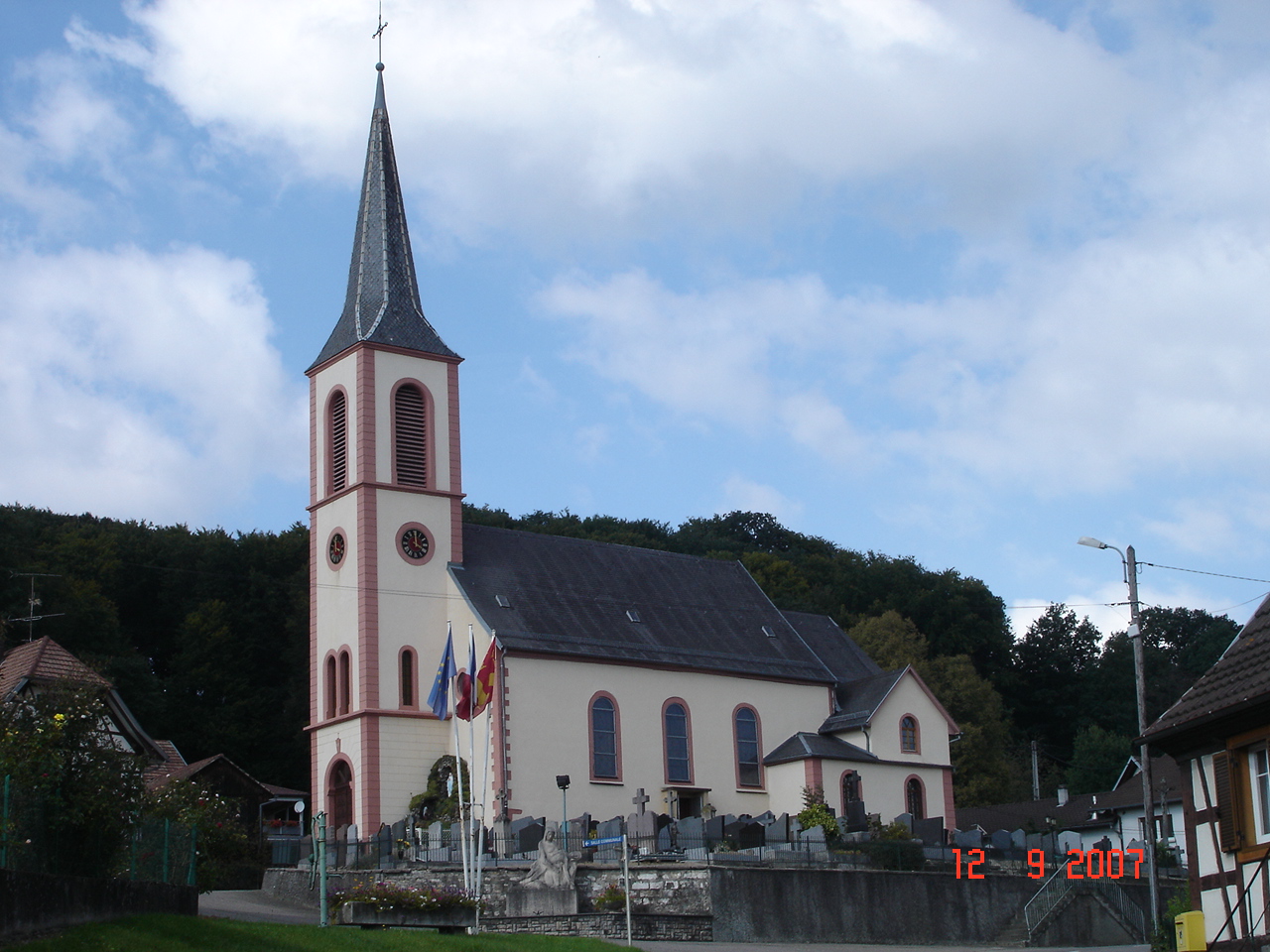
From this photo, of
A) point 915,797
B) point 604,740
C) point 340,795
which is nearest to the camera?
point 340,795

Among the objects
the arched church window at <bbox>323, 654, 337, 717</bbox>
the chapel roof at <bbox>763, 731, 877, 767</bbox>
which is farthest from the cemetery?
the chapel roof at <bbox>763, 731, 877, 767</bbox>

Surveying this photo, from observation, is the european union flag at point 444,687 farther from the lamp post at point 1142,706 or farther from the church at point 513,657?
the lamp post at point 1142,706

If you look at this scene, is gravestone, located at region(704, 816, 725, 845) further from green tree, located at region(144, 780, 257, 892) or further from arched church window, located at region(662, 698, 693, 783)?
green tree, located at region(144, 780, 257, 892)

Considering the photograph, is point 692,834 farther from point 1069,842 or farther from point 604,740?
point 1069,842

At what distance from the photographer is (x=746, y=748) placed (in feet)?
152

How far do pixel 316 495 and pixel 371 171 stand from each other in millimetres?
10833

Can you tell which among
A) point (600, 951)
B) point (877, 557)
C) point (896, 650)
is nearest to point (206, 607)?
point (896, 650)

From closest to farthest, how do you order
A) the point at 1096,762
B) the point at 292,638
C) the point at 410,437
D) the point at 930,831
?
1. the point at 930,831
2. the point at 410,437
3. the point at 292,638
4. the point at 1096,762

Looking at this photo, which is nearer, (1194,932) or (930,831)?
(1194,932)

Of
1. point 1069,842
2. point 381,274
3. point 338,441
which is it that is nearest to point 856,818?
point 1069,842

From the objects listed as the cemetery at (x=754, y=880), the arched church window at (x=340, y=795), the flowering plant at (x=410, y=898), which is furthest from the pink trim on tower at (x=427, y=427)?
the flowering plant at (x=410, y=898)

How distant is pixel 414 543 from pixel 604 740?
24.6ft

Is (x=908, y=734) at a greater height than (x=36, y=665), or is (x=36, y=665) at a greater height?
(x=36, y=665)

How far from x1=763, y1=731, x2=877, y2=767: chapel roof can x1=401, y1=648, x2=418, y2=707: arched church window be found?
10.7m
